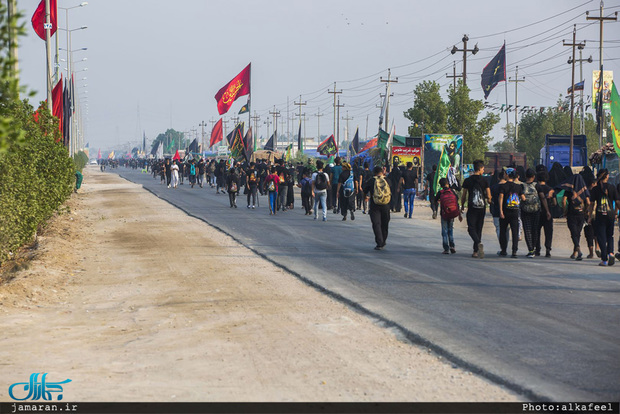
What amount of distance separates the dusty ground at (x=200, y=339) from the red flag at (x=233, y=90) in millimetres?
34383

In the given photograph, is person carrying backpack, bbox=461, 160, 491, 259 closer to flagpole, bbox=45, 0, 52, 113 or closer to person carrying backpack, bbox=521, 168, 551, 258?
person carrying backpack, bbox=521, 168, 551, 258

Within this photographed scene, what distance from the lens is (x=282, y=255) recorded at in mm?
15180

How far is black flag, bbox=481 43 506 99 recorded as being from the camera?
164 ft

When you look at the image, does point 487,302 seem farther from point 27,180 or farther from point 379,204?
point 27,180

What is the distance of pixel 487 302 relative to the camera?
392 inches

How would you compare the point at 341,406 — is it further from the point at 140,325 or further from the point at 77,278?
the point at 77,278

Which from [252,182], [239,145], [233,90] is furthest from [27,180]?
[233,90]

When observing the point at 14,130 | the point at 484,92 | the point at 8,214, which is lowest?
the point at 8,214

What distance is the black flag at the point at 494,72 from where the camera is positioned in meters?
50.0

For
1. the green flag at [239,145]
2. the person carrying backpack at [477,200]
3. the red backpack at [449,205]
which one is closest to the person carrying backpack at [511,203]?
the person carrying backpack at [477,200]

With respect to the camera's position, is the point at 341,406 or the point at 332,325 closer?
the point at 341,406

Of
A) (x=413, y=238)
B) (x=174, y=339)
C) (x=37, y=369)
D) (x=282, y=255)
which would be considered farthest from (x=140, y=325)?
(x=413, y=238)

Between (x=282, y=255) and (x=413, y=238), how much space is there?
15.2ft

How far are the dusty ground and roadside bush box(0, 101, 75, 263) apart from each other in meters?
0.77
